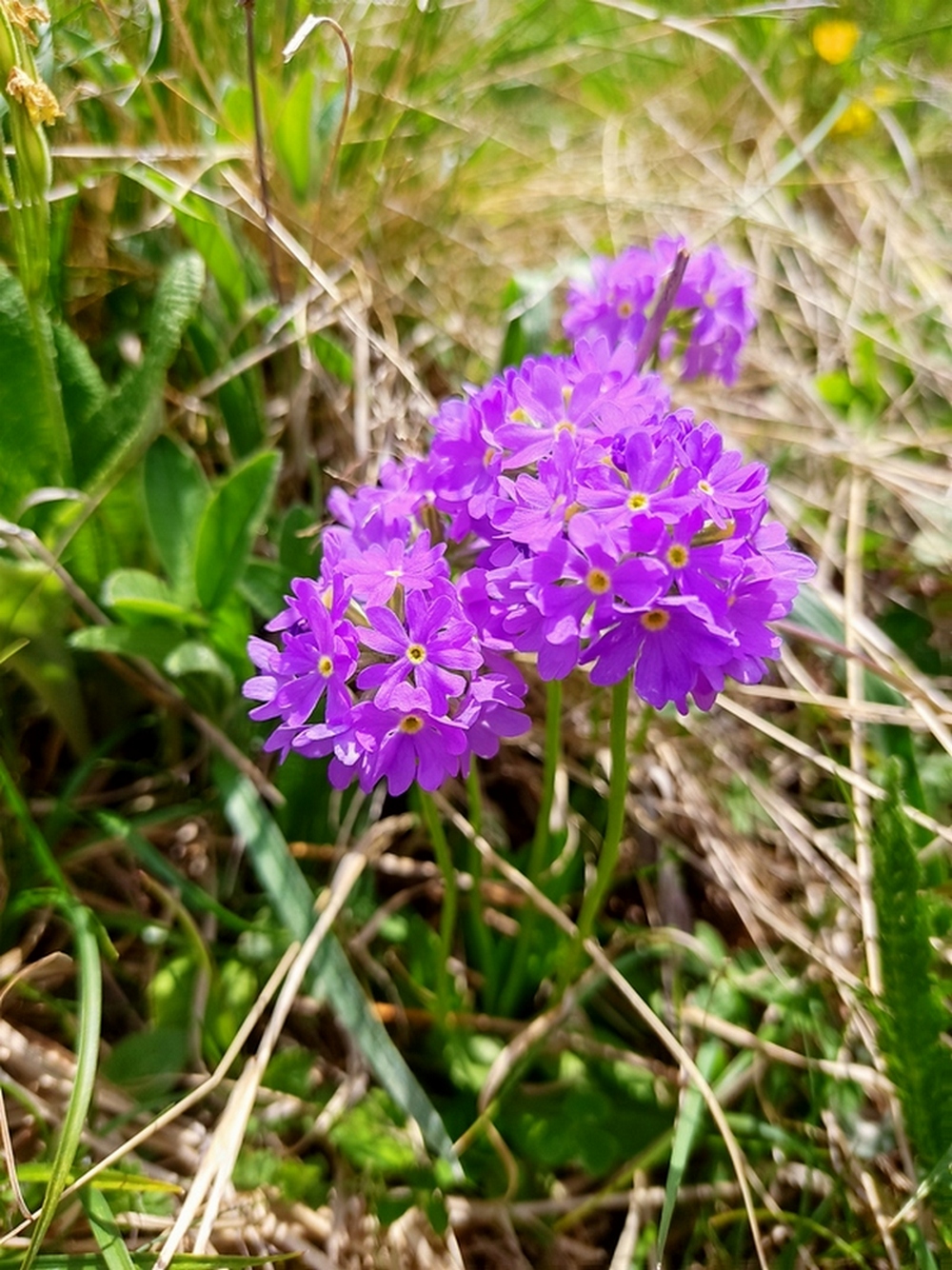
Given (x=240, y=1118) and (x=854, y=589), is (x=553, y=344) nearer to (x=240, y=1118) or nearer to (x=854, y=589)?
(x=854, y=589)

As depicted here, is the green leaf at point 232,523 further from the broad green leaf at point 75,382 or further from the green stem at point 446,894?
the green stem at point 446,894

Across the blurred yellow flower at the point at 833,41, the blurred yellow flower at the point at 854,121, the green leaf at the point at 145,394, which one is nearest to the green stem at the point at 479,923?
the green leaf at the point at 145,394

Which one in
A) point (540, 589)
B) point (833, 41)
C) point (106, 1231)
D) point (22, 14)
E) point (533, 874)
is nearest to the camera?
point (540, 589)

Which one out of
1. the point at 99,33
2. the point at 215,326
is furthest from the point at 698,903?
the point at 99,33

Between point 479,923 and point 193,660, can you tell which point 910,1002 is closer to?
point 479,923

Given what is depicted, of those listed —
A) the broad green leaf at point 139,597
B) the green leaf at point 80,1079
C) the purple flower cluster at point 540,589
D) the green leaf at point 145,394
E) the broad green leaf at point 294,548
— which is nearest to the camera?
the purple flower cluster at point 540,589

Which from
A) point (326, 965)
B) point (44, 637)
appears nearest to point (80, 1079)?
point (326, 965)
